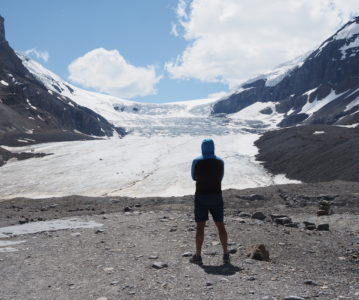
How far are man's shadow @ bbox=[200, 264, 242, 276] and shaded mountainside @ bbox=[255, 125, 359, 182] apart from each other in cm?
2806

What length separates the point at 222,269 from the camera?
8445 millimetres

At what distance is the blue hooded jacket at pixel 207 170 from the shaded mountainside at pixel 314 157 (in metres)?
27.7

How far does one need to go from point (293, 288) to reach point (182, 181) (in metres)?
36.2

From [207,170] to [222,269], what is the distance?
1.83 meters

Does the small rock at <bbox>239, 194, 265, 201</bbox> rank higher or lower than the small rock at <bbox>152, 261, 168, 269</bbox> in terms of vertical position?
higher

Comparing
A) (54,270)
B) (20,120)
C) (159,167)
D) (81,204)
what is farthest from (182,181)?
(20,120)

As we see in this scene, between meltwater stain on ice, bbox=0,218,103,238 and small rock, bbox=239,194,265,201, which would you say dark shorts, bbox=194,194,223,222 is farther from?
small rock, bbox=239,194,265,201

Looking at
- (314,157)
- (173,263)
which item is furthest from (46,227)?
(314,157)

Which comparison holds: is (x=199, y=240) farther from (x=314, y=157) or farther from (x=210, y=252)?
(x=314, y=157)

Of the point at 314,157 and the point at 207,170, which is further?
the point at 314,157

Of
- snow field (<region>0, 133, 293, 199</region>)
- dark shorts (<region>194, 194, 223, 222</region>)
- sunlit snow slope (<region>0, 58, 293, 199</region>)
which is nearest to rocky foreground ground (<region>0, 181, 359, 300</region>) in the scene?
dark shorts (<region>194, 194, 223, 222</region>)

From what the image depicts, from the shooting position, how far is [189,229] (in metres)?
12.5

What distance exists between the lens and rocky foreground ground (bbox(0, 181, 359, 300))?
285 inches

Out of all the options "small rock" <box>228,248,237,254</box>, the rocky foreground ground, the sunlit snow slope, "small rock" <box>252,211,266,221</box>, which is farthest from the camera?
the sunlit snow slope
